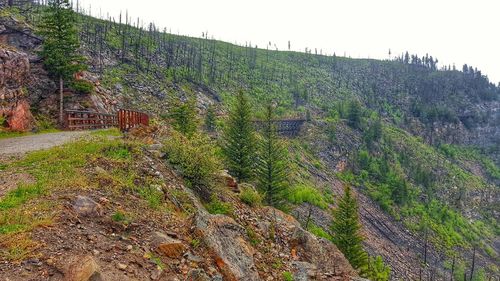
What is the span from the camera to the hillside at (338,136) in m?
25.7

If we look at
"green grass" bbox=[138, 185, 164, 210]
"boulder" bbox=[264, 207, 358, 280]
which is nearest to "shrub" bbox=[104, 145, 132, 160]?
"green grass" bbox=[138, 185, 164, 210]

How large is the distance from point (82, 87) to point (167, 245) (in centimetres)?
2250

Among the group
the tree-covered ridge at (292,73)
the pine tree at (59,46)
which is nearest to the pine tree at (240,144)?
the pine tree at (59,46)

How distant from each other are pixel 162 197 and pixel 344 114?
89.2 meters

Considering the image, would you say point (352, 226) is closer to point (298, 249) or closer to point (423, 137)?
point (298, 249)

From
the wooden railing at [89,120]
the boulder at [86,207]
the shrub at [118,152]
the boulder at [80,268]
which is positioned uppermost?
the wooden railing at [89,120]

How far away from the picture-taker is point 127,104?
60.7m

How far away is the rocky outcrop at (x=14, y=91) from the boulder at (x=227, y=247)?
16953 mm

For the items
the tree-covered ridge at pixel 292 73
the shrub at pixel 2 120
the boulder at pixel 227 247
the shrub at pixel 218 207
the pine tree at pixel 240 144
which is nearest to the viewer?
the boulder at pixel 227 247

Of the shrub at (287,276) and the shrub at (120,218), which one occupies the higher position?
the shrub at (120,218)

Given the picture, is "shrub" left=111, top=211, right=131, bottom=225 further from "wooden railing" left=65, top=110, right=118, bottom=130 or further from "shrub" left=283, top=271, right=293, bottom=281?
"wooden railing" left=65, top=110, right=118, bottom=130

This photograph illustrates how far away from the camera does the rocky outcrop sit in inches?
856

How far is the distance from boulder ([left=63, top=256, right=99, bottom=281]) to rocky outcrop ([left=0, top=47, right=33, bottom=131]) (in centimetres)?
1784

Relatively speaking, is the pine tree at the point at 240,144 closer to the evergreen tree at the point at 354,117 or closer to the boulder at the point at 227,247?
the boulder at the point at 227,247
